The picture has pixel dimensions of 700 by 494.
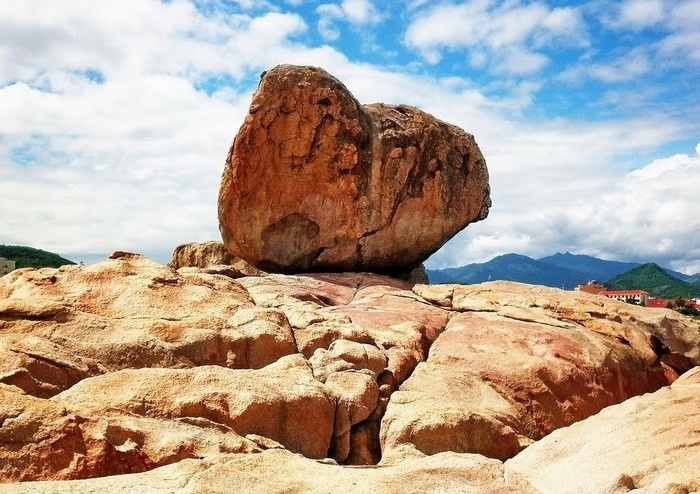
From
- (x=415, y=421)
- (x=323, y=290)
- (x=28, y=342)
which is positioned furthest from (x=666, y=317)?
(x=28, y=342)

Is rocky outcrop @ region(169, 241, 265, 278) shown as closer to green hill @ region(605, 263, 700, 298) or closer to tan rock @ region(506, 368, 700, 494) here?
tan rock @ region(506, 368, 700, 494)

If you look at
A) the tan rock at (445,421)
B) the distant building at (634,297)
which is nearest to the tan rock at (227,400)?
the tan rock at (445,421)

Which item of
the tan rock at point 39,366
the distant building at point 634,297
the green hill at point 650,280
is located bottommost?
the tan rock at point 39,366

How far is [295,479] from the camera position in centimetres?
492

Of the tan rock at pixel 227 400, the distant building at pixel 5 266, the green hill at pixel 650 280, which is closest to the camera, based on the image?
the tan rock at pixel 227 400

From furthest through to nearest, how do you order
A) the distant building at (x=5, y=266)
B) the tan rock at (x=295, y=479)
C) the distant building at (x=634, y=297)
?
the distant building at (x=634, y=297)
the distant building at (x=5, y=266)
the tan rock at (x=295, y=479)

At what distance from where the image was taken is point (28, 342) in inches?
298

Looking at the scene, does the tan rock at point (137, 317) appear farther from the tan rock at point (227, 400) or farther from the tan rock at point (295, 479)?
the tan rock at point (295, 479)

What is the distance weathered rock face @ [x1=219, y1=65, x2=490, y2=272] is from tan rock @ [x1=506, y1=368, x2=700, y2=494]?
34.9 feet

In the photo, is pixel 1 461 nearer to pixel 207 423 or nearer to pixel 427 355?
pixel 207 423

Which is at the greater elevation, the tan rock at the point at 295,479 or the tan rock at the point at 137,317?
the tan rock at the point at 137,317

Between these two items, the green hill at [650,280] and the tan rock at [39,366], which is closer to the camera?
the tan rock at [39,366]

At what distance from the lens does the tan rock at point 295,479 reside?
15.1ft

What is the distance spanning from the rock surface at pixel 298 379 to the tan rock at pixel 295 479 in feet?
0.06
